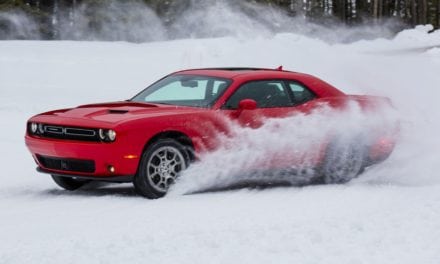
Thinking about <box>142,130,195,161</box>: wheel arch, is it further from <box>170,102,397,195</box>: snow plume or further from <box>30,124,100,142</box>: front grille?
<box>30,124,100,142</box>: front grille

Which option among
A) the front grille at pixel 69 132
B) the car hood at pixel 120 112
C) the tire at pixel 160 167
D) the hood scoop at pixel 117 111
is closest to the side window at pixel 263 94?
the car hood at pixel 120 112

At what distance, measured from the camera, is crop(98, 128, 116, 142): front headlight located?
723 centimetres

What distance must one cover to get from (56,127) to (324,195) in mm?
2744

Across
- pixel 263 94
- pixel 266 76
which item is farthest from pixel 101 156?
pixel 266 76

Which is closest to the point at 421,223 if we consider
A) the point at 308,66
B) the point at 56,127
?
the point at 56,127

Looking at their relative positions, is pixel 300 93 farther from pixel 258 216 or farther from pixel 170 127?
pixel 258 216

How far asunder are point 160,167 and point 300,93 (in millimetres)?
2147

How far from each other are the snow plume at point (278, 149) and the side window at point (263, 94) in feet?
0.74

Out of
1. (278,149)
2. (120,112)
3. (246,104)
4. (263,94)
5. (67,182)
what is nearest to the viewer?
(120,112)

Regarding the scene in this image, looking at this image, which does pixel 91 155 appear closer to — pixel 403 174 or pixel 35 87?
pixel 403 174

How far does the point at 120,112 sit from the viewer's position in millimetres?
7707

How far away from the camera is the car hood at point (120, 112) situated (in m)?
7.47

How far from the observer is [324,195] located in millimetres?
7863

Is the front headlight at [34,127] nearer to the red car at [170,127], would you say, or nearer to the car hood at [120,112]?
the red car at [170,127]
